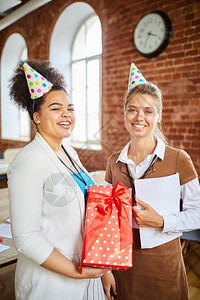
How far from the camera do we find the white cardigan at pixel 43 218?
79 cm

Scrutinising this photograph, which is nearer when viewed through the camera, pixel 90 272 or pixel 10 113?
pixel 90 272

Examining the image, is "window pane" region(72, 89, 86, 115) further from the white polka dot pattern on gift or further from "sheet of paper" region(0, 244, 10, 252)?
the white polka dot pattern on gift

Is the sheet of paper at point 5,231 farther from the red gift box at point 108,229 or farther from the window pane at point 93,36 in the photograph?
the window pane at point 93,36

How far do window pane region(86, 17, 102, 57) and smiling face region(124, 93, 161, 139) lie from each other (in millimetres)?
3317

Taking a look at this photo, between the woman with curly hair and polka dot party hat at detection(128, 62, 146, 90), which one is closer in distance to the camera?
the woman with curly hair

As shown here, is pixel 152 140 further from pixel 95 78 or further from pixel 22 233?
pixel 95 78

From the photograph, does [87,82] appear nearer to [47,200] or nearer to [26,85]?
[26,85]

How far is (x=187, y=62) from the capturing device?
2510mm

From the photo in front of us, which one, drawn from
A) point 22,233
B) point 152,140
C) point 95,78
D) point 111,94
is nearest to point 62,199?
point 22,233

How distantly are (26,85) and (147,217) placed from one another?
0.75 m

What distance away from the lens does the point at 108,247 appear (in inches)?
31.3

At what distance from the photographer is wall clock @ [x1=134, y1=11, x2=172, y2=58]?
263cm

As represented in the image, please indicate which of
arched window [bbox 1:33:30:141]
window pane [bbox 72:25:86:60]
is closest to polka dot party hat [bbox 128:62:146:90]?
window pane [bbox 72:25:86:60]

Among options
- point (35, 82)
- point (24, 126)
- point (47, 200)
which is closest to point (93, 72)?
point (24, 126)
